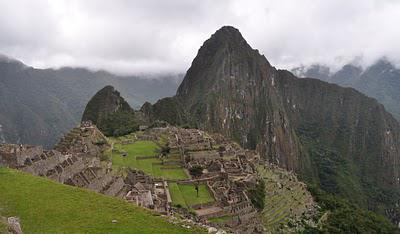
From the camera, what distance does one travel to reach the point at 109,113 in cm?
11806

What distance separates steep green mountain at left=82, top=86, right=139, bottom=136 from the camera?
346 feet

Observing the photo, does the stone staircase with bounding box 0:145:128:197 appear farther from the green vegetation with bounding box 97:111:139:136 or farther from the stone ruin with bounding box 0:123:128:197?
the green vegetation with bounding box 97:111:139:136

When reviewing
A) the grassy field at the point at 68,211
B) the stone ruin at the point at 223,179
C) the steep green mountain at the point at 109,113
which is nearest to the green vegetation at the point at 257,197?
the stone ruin at the point at 223,179

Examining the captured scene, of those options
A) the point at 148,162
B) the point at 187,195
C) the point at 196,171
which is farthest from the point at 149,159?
the point at 187,195

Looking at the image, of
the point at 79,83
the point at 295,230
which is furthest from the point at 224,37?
the point at 295,230

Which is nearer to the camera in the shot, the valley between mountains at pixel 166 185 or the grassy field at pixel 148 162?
the valley between mountains at pixel 166 185

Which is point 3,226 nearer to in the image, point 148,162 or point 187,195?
point 187,195

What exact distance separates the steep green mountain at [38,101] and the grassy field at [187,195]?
2260 inches

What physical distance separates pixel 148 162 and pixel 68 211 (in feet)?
139

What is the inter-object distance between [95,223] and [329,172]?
185m

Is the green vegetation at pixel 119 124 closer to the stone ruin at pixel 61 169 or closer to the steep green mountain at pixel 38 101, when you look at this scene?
the steep green mountain at pixel 38 101

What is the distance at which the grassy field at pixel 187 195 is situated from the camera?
4244 cm

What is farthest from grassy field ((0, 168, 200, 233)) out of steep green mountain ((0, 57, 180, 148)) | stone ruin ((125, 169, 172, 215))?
steep green mountain ((0, 57, 180, 148))

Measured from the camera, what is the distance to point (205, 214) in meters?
40.1
